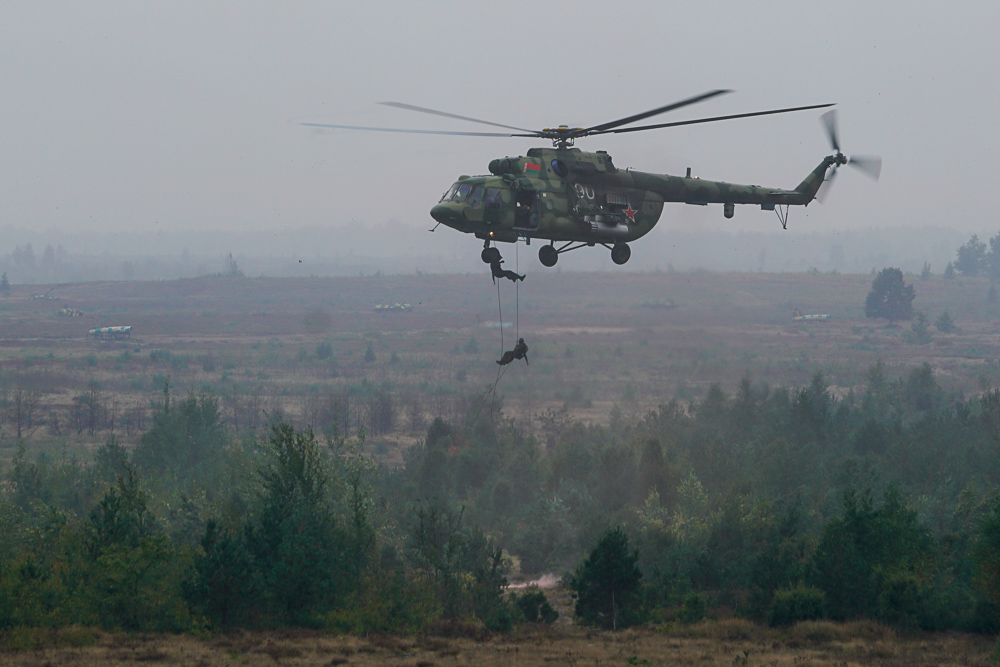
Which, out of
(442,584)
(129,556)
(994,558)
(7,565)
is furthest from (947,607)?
(7,565)

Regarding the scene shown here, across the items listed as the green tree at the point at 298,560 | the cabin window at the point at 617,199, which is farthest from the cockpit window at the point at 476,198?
the green tree at the point at 298,560

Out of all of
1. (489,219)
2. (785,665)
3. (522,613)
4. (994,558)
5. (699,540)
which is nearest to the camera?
(489,219)

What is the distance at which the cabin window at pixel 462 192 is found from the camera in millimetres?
33469

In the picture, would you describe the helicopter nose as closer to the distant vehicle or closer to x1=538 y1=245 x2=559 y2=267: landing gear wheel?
x1=538 y1=245 x2=559 y2=267: landing gear wheel

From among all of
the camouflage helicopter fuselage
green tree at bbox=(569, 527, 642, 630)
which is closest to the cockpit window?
the camouflage helicopter fuselage

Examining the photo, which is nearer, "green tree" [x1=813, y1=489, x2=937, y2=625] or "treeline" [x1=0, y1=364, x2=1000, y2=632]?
"treeline" [x1=0, y1=364, x2=1000, y2=632]

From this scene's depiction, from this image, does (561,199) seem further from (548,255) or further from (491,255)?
(491,255)

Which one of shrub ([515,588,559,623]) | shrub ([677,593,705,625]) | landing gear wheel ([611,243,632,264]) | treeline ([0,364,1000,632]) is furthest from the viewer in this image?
shrub ([515,588,559,623])

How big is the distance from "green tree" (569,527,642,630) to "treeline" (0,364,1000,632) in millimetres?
131

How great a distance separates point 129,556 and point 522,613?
74.4ft

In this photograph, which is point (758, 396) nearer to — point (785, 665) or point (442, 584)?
point (442, 584)

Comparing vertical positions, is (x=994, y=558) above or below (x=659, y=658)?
above

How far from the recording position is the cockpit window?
109 ft

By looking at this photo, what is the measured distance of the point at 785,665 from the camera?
4478cm
